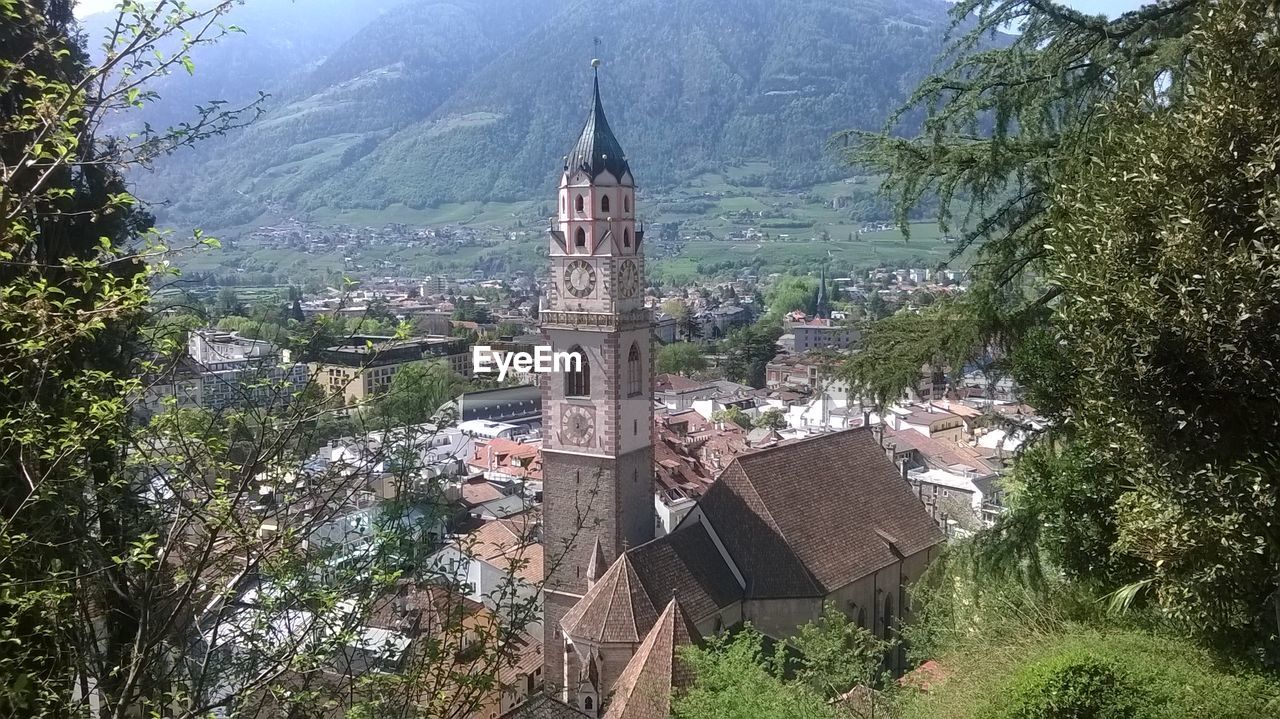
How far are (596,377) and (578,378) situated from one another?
474 mm

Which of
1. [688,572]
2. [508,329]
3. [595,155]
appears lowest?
[508,329]

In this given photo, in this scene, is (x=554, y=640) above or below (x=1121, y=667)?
below

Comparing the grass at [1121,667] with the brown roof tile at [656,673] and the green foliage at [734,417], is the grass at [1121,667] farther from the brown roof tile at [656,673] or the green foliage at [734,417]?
the green foliage at [734,417]

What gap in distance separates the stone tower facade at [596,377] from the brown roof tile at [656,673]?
3658 mm

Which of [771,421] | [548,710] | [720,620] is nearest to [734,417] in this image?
[771,421]

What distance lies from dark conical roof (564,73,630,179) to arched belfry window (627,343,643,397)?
140 inches

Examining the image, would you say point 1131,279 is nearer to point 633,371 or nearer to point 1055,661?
point 1055,661

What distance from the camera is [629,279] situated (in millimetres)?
19953

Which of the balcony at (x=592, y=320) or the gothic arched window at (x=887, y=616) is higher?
the balcony at (x=592, y=320)

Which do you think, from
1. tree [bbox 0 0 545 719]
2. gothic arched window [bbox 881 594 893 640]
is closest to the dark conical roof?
gothic arched window [bbox 881 594 893 640]

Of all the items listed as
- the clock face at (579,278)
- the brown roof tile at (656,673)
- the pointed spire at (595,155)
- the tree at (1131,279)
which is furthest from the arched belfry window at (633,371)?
the tree at (1131,279)

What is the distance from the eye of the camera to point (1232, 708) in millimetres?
7160

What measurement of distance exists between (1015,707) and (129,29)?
25.4 feet

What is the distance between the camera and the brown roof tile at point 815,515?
18719 mm
